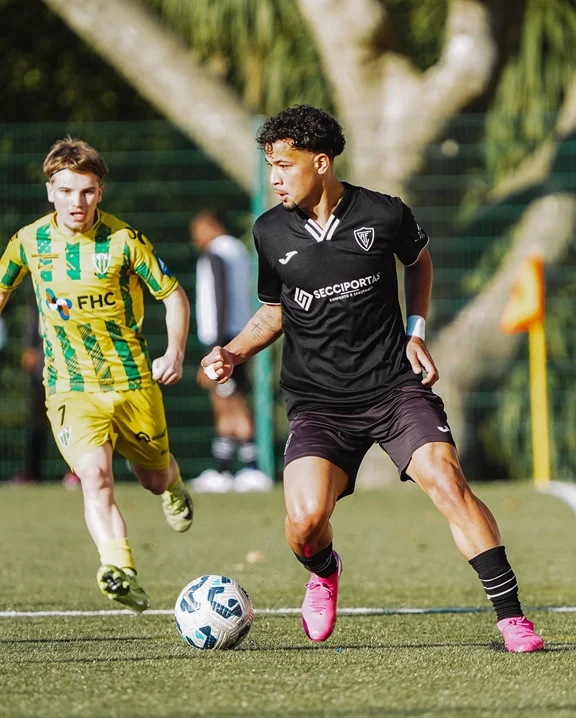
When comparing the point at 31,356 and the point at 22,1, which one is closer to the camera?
the point at 31,356

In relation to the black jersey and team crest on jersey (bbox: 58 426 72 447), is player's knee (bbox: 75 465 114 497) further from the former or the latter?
the black jersey

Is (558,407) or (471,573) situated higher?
(471,573)

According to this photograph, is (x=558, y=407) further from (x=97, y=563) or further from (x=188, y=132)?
(x=97, y=563)

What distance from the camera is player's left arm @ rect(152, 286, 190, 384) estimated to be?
6.14 metres

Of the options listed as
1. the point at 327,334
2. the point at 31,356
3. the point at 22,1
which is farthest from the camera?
the point at 22,1

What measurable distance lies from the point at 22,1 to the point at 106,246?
38.4ft

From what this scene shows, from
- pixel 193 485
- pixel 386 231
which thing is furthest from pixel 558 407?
pixel 386 231

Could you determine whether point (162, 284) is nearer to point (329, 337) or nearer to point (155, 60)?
point (329, 337)

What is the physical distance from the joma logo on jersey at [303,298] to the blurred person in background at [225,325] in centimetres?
684

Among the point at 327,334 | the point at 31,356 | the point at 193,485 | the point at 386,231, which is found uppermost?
the point at 386,231

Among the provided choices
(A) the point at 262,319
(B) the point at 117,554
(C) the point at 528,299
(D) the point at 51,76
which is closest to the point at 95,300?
(A) the point at 262,319

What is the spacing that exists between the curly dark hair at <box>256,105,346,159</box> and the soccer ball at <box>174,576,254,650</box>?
1.65 metres

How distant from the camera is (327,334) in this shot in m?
5.58

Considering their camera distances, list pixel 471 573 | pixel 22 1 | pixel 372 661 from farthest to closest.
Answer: pixel 22 1, pixel 471 573, pixel 372 661
